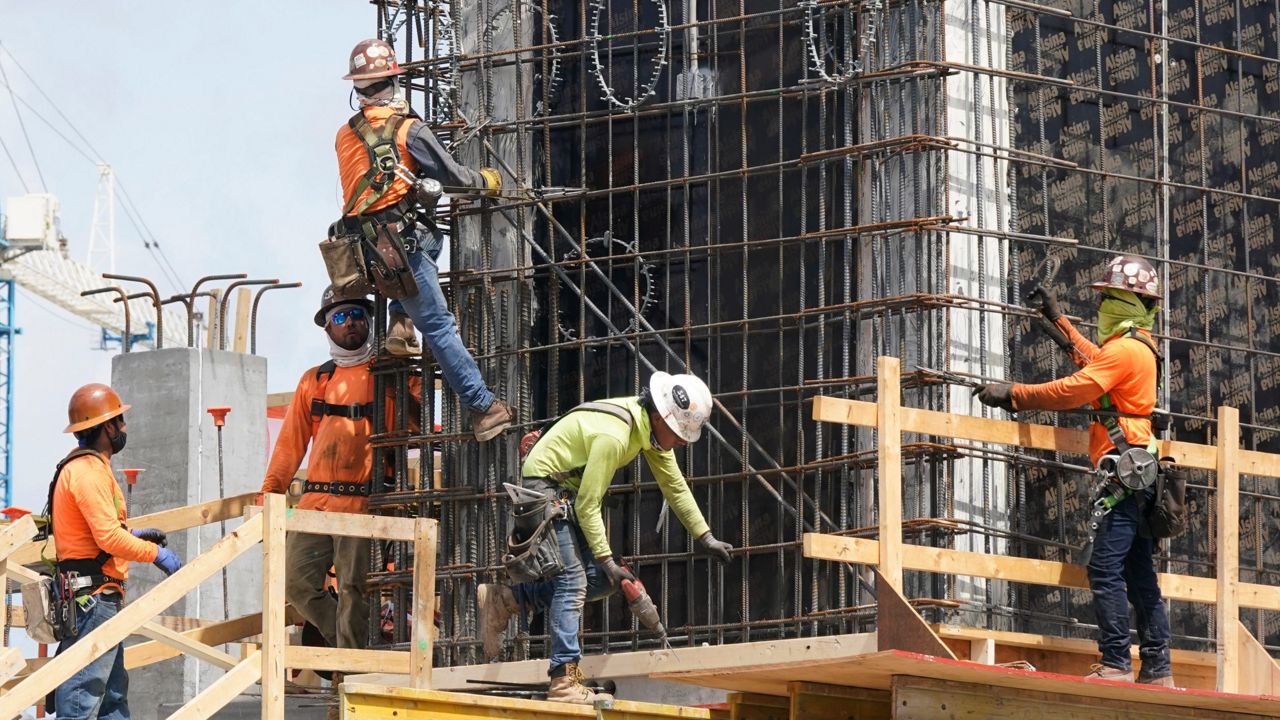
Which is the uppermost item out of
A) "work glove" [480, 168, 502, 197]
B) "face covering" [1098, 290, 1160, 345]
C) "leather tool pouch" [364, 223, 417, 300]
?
"work glove" [480, 168, 502, 197]

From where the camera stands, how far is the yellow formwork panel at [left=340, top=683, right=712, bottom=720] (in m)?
12.3

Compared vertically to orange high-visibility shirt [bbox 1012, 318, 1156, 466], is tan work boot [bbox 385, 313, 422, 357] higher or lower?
higher

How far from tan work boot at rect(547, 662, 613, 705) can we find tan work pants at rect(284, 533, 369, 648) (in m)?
3.56

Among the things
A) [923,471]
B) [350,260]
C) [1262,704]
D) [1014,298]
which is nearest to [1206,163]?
[1014,298]

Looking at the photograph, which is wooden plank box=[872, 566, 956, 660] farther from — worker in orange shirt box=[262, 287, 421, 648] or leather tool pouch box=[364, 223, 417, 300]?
worker in orange shirt box=[262, 287, 421, 648]

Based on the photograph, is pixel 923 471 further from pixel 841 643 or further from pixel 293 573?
pixel 293 573

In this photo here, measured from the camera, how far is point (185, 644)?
1316 cm

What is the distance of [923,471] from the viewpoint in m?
14.7

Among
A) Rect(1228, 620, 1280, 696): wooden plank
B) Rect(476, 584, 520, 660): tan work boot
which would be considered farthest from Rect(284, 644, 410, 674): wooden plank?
Rect(1228, 620, 1280, 696): wooden plank

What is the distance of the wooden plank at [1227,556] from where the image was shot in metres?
13.9

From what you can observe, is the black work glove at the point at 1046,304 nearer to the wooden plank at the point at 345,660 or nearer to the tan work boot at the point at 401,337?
the wooden plank at the point at 345,660

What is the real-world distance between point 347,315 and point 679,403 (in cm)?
404

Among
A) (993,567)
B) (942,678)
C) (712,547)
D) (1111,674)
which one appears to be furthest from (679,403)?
(1111,674)

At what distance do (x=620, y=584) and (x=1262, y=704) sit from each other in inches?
144
